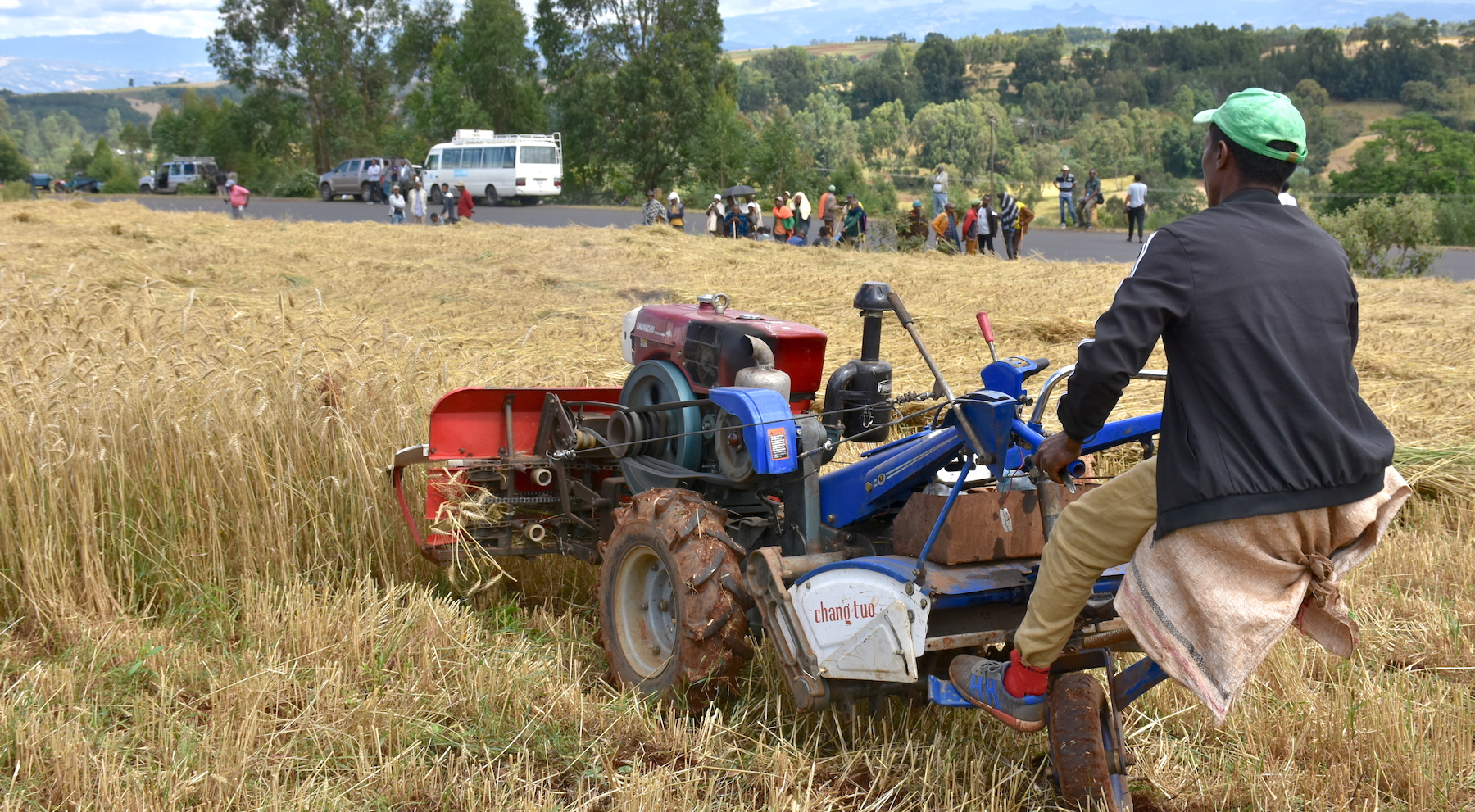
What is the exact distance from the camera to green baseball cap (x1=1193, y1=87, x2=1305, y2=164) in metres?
2.77

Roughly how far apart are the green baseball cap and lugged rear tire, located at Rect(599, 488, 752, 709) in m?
2.03

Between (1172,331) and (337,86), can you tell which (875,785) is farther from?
(337,86)

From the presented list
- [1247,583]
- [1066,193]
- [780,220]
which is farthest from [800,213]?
[1247,583]

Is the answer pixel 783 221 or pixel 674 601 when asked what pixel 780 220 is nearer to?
pixel 783 221

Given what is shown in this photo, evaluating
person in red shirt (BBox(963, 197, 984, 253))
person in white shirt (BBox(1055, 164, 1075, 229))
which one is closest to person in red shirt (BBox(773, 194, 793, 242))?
person in red shirt (BBox(963, 197, 984, 253))

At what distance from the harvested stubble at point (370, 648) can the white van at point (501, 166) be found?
97.1ft

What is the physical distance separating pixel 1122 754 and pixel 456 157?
37.5 m

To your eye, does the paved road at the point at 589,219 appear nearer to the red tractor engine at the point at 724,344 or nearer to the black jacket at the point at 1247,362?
the red tractor engine at the point at 724,344

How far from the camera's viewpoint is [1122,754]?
3.29 m

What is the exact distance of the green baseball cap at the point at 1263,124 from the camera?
2.77m

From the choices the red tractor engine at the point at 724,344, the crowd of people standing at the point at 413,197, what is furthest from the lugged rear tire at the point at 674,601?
the crowd of people standing at the point at 413,197

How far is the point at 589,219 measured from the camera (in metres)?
32.6

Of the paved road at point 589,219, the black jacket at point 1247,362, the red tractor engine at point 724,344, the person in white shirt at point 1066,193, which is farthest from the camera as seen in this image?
the person in white shirt at point 1066,193

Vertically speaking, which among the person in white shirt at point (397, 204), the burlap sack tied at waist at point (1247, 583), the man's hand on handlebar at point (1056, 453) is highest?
the person in white shirt at point (397, 204)
